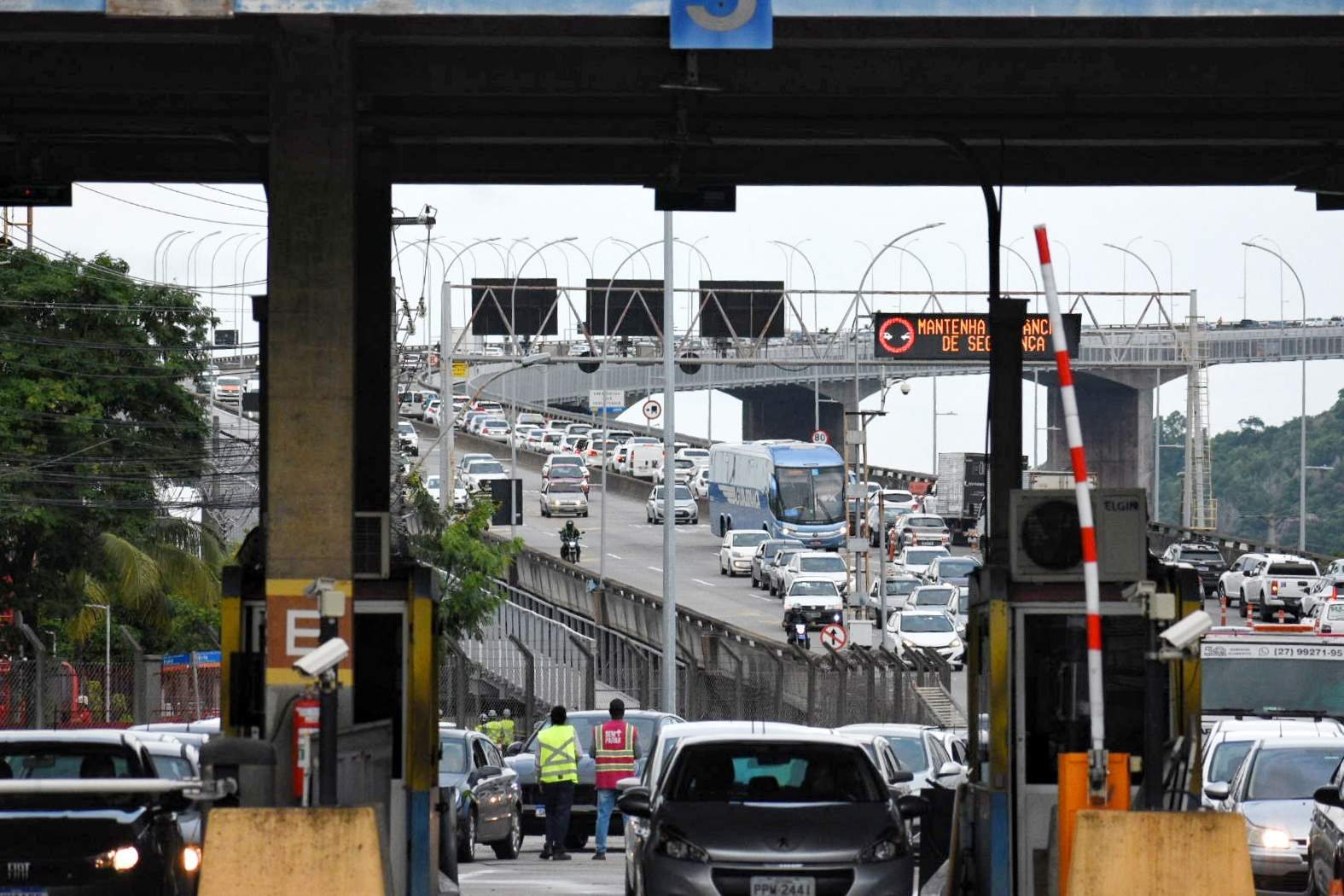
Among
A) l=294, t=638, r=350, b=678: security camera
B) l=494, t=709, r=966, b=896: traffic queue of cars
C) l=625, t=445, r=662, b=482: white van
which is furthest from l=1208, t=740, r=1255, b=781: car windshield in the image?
l=625, t=445, r=662, b=482: white van

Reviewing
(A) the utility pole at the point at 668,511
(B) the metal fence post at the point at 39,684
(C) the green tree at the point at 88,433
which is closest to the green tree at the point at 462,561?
(A) the utility pole at the point at 668,511

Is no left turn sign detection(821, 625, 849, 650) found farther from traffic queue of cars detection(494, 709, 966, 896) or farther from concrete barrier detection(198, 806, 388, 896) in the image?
concrete barrier detection(198, 806, 388, 896)

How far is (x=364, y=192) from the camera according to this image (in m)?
18.4

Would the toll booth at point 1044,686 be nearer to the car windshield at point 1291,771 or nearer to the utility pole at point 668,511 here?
the car windshield at point 1291,771

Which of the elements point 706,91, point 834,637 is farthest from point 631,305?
point 706,91

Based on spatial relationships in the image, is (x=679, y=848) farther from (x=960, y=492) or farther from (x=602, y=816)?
(x=960, y=492)

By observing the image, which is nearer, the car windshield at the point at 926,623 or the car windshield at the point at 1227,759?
the car windshield at the point at 1227,759

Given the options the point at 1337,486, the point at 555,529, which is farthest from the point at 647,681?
the point at 1337,486

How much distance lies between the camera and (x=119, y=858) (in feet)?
44.8

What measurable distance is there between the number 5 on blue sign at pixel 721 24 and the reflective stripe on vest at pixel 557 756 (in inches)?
449

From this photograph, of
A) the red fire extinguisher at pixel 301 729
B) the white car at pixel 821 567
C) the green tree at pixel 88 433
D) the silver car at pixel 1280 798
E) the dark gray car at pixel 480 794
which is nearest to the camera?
the red fire extinguisher at pixel 301 729

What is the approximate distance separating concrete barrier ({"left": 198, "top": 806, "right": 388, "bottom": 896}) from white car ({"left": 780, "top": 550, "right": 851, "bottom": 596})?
46.8 m

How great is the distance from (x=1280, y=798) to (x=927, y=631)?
1201 inches

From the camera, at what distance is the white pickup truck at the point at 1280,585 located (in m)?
55.0
